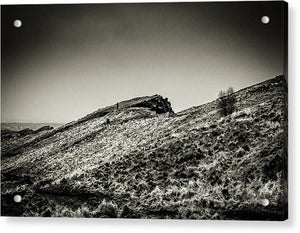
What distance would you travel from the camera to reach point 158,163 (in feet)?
6.83

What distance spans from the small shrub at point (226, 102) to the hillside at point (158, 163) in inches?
0.5

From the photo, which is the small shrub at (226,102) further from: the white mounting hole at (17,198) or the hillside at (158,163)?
the white mounting hole at (17,198)

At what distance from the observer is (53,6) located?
2137 mm

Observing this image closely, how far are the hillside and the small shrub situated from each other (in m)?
0.01

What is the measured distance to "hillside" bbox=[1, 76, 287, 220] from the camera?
204 cm

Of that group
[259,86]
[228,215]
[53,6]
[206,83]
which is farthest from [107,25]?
Result: [228,215]

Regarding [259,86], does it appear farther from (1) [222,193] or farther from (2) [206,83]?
(1) [222,193]

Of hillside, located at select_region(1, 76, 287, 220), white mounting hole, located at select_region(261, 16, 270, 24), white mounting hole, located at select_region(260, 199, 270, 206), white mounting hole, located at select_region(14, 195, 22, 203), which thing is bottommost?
white mounting hole, located at select_region(14, 195, 22, 203)

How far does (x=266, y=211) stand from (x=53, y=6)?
2.81 feet

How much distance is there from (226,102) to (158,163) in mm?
261

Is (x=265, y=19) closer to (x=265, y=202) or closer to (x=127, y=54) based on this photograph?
(x=127, y=54)

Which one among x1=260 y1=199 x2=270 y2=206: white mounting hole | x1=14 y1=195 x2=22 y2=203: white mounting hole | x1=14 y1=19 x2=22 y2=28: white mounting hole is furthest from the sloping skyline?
x1=260 y1=199 x2=270 y2=206: white mounting hole

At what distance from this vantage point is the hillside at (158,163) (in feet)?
6.68

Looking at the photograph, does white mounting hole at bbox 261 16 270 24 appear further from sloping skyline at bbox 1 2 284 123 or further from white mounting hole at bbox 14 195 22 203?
white mounting hole at bbox 14 195 22 203
